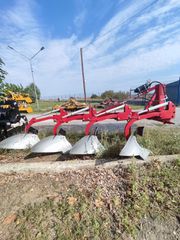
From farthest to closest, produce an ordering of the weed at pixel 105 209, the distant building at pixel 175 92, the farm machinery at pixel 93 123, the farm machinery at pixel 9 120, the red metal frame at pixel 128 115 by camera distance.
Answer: the distant building at pixel 175 92, the farm machinery at pixel 9 120, the red metal frame at pixel 128 115, the farm machinery at pixel 93 123, the weed at pixel 105 209

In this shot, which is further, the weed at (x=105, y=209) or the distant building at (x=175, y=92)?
the distant building at (x=175, y=92)

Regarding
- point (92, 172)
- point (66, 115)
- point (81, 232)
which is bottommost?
point (81, 232)

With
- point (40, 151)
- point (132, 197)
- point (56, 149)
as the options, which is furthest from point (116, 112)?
point (132, 197)

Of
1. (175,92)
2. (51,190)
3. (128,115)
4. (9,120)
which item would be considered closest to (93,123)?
(128,115)

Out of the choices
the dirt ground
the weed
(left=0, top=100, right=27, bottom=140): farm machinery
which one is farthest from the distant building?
the dirt ground

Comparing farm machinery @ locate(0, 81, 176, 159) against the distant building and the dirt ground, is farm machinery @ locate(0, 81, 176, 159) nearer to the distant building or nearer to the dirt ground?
the dirt ground

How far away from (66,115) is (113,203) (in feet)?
7.41

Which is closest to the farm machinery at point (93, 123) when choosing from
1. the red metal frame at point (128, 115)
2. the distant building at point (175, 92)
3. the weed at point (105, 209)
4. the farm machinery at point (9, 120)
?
the red metal frame at point (128, 115)

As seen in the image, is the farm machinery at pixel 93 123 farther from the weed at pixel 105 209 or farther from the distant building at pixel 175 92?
the distant building at pixel 175 92

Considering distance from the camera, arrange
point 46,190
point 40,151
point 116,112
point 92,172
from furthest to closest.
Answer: point 116,112
point 40,151
point 92,172
point 46,190

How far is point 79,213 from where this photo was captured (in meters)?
2.54

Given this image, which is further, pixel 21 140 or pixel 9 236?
pixel 21 140

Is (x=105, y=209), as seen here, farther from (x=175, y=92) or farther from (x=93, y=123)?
(x=175, y=92)

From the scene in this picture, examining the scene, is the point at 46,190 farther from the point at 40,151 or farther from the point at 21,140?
the point at 21,140
